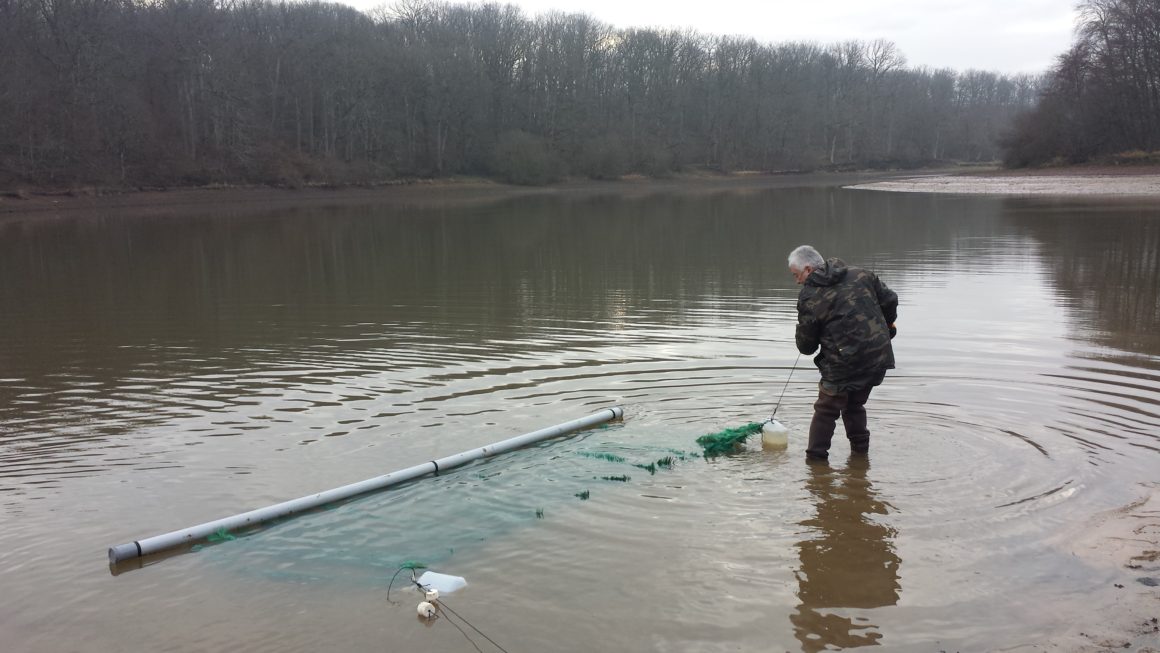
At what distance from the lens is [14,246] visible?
28.9m

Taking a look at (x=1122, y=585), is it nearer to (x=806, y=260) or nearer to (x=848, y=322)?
(x=848, y=322)

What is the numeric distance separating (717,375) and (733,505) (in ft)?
13.0

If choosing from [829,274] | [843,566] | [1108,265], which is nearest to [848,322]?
[829,274]

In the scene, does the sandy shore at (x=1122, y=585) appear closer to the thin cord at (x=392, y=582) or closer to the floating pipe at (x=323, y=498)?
the thin cord at (x=392, y=582)

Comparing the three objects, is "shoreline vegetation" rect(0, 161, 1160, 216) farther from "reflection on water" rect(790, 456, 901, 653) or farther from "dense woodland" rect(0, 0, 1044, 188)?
"reflection on water" rect(790, 456, 901, 653)

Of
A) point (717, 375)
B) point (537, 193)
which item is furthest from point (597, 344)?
point (537, 193)

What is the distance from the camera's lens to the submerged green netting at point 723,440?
7.57 metres

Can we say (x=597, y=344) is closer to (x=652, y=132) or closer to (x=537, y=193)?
(x=537, y=193)

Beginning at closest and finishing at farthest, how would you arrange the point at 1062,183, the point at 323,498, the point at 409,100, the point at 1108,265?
the point at 323,498, the point at 1108,265, the point at 1062,183, the point at 409,100

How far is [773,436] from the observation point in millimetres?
7586

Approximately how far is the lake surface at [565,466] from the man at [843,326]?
71cm

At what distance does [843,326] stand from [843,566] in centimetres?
197

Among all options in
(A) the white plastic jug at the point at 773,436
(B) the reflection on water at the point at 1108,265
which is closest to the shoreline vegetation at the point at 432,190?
(B) the reflection on water at the point at 1108,265

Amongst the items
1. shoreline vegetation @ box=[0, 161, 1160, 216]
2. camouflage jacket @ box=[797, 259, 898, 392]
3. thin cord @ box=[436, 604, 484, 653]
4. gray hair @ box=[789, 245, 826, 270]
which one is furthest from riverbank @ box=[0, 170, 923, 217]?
thin cord @ box=[436, 604, 484, 653]
